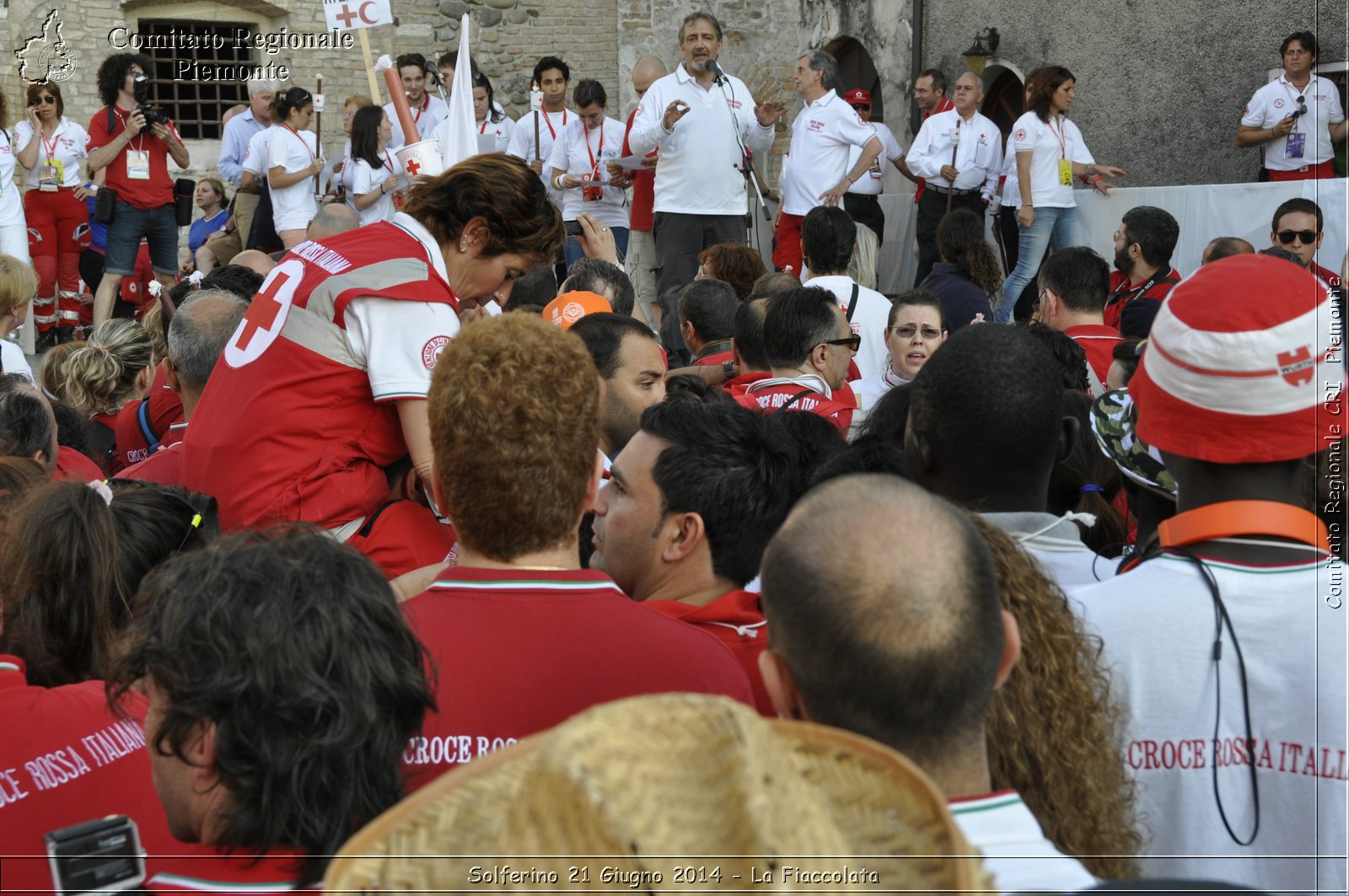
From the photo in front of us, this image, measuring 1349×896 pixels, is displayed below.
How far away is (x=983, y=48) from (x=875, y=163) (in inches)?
110

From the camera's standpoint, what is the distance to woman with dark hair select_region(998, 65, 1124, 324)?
34.9ft

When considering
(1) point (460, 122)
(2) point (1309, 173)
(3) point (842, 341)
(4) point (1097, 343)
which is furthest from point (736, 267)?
(2) point (1309, 173)

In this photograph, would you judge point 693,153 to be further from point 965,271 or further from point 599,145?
point 965,271

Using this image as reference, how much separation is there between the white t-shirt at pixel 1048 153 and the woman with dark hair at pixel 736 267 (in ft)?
11.5

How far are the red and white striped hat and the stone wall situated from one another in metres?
9.36

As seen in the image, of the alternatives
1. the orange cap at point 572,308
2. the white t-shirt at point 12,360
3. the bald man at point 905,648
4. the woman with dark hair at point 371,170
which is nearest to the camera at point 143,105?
the woman with dark hair at point 371,170

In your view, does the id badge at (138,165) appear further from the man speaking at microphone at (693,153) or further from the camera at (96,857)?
the camera at (96,857)

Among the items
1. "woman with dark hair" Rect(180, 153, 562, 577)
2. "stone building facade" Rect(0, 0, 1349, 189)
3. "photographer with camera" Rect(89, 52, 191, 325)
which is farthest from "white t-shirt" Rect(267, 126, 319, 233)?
"woman with dark hair" Rect(180, 153, 562, 577)

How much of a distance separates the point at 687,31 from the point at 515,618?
873 cm

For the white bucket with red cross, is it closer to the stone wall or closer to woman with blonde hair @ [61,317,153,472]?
woman with blonde hair @ [61,317,153,472]

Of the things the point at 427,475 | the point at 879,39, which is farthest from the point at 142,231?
the point at 427,475

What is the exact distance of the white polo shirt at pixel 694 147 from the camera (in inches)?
403

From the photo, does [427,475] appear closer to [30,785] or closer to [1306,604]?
[30,785]

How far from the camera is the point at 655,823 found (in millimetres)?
988
